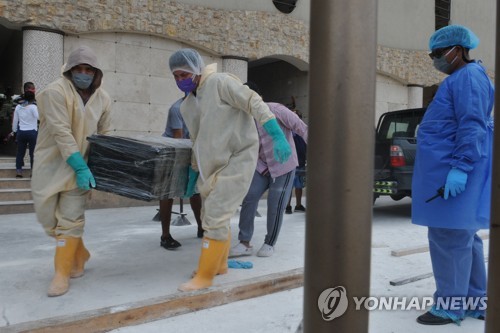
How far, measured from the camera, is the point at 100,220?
6508 millimetres

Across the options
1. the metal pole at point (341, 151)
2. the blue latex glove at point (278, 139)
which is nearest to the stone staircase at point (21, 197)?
the blue latex glove at point (278, 139)

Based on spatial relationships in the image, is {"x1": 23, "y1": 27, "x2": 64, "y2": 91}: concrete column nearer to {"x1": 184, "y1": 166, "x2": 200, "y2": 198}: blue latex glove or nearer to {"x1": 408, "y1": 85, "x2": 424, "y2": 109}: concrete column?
{"x1": 184, "y1": 166, "x2": 200, "y2": 198}: blue latex glove

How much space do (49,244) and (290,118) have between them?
2.92 meters

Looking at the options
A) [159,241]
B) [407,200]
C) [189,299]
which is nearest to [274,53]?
[407,200]

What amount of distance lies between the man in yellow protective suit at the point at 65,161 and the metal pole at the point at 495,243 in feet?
8.96

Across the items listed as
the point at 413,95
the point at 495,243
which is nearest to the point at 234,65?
the point at 413,95

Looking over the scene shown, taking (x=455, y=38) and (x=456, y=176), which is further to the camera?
(x=455, y=38)

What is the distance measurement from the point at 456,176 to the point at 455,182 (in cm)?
4

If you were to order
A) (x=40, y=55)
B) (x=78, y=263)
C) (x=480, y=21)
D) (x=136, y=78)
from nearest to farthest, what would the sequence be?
(x=78, y=263) → (x=40, y=55) → (x=136, y=78) → (x=480, y=21)

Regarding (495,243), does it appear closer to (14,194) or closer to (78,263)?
(78,263)

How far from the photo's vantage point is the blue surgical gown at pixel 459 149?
8.91 ft

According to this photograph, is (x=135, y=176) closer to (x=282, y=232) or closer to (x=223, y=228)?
(x=223, y=228)

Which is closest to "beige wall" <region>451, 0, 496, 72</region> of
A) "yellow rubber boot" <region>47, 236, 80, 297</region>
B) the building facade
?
the building facade

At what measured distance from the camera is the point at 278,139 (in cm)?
350
